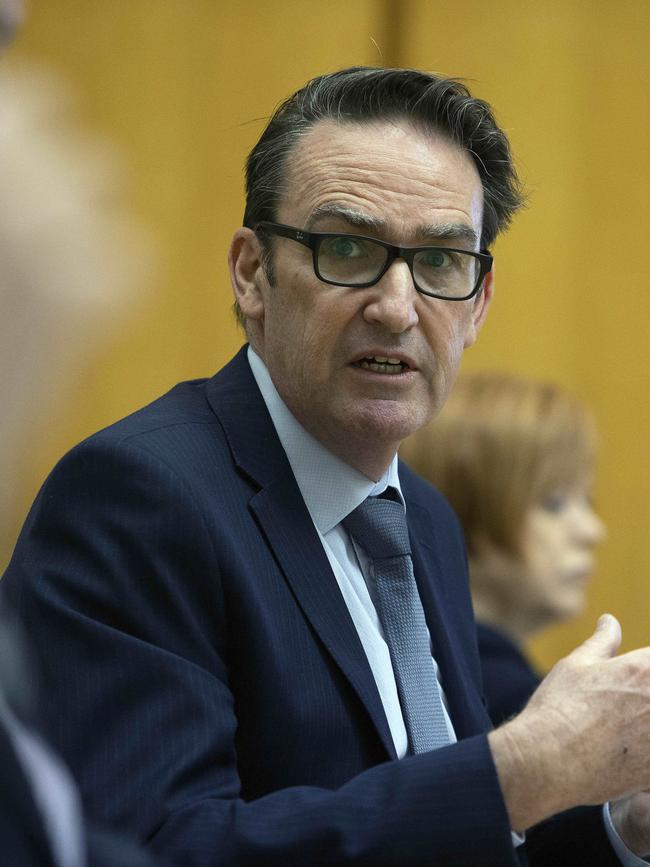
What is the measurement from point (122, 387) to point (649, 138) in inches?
77.5

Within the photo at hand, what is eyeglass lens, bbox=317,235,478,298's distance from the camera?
1903mm

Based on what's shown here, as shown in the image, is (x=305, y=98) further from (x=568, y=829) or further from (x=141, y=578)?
(x=568, y=829)

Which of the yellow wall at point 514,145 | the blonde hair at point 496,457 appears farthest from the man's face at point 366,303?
the yellow wall at point 514,145

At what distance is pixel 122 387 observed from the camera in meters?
3.78

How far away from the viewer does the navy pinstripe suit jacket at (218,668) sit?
1.42 m

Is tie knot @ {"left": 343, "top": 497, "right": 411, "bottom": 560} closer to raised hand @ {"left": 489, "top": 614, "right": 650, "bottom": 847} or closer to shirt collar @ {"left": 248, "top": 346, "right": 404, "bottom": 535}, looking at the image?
shirt collar @ {"left": 248, "top": 346, "right": 404, "bottom": 535}

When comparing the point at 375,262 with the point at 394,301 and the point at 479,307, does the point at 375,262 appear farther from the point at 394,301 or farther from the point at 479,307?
the point at 479,307

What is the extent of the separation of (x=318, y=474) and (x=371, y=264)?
12.6 inches

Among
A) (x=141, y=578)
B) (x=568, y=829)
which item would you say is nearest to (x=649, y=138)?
(x=568, y=829)

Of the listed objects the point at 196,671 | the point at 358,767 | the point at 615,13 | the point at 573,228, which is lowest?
the point at 358,767

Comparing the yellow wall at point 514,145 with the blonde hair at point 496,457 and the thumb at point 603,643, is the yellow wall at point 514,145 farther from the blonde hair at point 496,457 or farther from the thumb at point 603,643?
the thumb at point 603,643

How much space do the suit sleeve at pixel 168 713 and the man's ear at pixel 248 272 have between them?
50 cm

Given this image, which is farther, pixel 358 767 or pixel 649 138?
pixel 649 138

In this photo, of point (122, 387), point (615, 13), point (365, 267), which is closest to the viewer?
point (365, 267)
